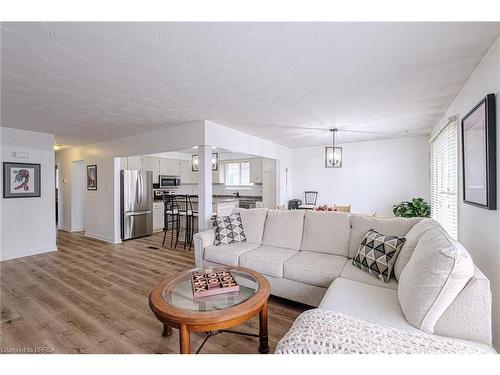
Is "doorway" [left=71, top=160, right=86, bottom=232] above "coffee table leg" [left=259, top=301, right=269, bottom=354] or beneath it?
above

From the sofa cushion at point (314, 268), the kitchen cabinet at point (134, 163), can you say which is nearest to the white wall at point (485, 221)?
the sofa cushion at point (314, 268)

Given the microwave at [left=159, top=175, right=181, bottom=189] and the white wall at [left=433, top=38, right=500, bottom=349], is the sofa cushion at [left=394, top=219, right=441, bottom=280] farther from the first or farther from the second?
the microwave at [left=159, top=175, right=181, bottom=189]

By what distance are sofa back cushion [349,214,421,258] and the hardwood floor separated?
35.7 inches

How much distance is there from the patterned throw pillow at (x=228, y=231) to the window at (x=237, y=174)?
13.4 ft

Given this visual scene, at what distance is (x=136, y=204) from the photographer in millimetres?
5457

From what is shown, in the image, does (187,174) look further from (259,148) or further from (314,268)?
(314,268)

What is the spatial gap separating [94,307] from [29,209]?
3218mm

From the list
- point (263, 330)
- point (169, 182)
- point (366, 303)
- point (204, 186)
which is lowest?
point (263, 330)

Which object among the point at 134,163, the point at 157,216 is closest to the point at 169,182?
the point at 157,216

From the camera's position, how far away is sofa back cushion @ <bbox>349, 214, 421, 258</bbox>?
241 cm

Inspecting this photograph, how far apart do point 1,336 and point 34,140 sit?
3.73 meters

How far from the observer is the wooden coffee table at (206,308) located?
4.69 feet

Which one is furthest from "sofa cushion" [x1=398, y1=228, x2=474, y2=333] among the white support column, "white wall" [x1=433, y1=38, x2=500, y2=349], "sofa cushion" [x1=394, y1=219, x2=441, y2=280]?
the white support column
